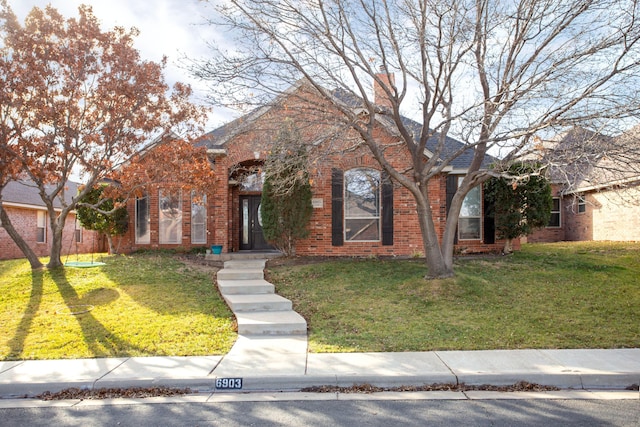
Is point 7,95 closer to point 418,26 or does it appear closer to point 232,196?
point 232,196

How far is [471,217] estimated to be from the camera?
594 inches

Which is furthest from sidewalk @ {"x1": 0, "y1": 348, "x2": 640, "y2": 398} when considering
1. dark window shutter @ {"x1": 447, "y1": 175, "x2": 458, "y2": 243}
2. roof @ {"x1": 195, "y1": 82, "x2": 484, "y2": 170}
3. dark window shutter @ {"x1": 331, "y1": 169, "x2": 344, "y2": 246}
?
dark window shutter @ {"x1": 447, "y1": 175, "x2": 458, "y2": 243}

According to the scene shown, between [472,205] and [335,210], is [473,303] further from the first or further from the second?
[472,205]

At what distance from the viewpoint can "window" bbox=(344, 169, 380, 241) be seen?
46.5ft

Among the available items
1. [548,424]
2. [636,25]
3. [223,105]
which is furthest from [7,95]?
[636,25]

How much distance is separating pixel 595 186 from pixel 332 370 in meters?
7.33

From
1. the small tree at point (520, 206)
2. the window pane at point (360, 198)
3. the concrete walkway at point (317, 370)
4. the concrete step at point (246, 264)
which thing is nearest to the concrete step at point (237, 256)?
the concrete step at point (246, 264)

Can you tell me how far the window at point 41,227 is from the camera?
2075cm

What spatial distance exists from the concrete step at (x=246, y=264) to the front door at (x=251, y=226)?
9.61 ft

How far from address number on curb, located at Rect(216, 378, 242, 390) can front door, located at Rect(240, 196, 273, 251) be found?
10.5 metres

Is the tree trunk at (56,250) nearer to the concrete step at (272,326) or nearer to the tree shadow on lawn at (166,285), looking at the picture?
the tree shadow on lawn at (166,285)

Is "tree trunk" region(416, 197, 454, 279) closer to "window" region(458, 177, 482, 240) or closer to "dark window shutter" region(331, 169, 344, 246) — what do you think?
"dark window shutter" region(331, 169, 344, 246)

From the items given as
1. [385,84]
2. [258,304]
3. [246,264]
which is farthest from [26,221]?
[385,84]

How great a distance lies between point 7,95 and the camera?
10.1m
